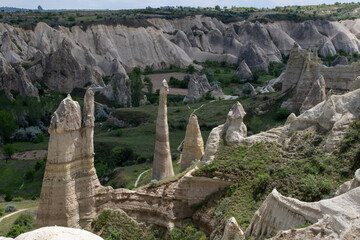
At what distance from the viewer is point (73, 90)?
217ft

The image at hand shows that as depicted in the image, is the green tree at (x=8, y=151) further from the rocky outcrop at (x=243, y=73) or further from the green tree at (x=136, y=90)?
the rocky outcrop at (x=243, y=73)

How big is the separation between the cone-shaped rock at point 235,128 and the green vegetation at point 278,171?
59 cm

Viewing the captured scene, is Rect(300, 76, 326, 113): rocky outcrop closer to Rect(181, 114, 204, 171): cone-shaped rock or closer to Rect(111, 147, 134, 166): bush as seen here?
Rect(181, 114, 204, 171): cone-shaped rock

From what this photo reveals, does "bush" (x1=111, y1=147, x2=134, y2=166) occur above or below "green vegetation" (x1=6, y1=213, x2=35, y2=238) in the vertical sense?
above

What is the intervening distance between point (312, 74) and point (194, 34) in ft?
239

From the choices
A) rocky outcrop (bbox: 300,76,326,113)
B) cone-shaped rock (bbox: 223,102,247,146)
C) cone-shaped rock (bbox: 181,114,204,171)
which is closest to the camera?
cone-shaped rock (bbox: 223,102,247,146)

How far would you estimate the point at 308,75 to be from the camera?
37219 mm

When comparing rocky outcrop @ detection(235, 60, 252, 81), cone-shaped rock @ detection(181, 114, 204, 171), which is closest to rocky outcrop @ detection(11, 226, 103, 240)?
cone-shaped rock @ detection(181, 114, 204, 171)

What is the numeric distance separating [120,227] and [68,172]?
3499mm

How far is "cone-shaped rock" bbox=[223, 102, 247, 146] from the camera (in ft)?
68.1

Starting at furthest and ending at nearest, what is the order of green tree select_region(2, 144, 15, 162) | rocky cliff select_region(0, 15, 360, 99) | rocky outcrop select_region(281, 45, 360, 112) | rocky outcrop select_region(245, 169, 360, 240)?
rocky cliff select_region(0, 15, 360, 99), green tree select_region(2, 144, 15, 162), rocky outcrop select_region(281, 45, 360, 112), rocky outcrop select_region(245, 169, 360, 240)

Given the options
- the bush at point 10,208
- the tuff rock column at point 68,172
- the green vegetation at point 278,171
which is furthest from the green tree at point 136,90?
the tuff rock column at point 68,172

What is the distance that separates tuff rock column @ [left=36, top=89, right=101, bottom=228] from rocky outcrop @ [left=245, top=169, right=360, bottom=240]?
8655mm

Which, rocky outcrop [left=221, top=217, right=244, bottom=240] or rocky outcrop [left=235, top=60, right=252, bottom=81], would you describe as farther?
rocky outcrop [left=235, top=60, right=252, bottom=81]
